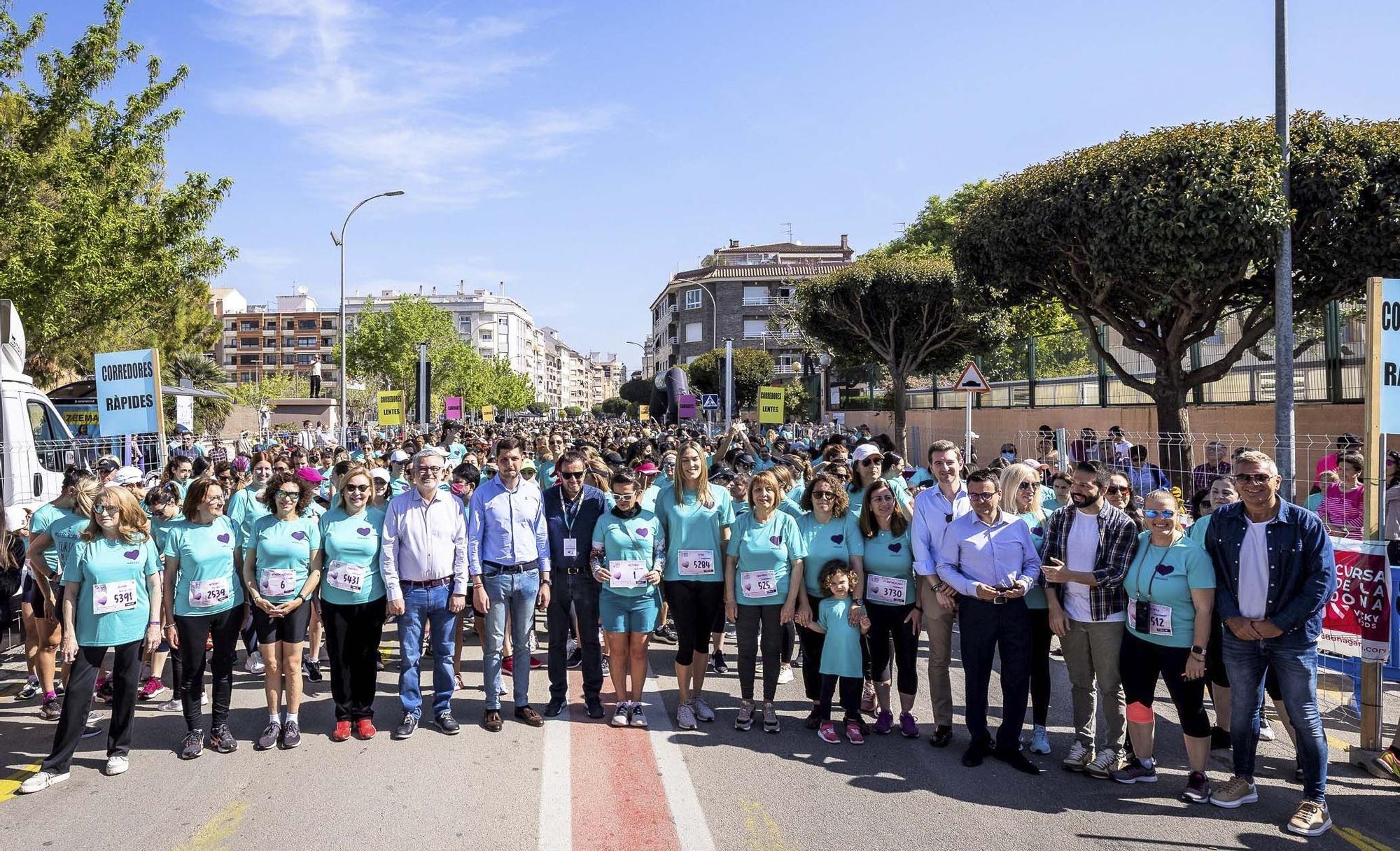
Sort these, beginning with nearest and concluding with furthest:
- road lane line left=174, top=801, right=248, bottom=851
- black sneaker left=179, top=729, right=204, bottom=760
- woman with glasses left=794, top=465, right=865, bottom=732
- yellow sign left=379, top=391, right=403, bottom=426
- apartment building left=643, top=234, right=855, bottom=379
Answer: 1. road lane line left=174, top=801, right=248, bottom=851
2. black sneaker left=179, top=729, right=204, bottom=760
3. woman with glasses left=794, top=465, right=865, bottom=732
4. yellow sign left=379, top=391, right=403, bottom=426
5. apartment building left=643, top=234, right=855, bottom=379

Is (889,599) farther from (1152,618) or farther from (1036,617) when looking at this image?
(1152,618)

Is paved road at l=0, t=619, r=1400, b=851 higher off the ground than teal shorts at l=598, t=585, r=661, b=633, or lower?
A: lower

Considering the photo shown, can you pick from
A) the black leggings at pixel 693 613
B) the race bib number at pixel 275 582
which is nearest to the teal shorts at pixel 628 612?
the black leggings at pixel 693 613

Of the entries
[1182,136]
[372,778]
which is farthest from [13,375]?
[1182,136]

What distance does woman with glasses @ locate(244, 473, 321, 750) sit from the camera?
612 cm

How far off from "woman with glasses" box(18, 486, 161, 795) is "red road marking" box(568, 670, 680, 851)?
8.84 feet

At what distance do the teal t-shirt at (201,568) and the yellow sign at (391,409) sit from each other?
19.0 m

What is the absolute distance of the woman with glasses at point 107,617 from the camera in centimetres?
555

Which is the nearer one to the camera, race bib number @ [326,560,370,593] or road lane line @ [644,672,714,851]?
road lane line @ [644,672,714,851]

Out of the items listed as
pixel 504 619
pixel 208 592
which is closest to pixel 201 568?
pixel 208 592

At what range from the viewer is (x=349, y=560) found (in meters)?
6.24

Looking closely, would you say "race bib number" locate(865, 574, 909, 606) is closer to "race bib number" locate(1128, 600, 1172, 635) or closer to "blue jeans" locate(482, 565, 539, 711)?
"race bib number" locate(1128, 600, 1172, 635)

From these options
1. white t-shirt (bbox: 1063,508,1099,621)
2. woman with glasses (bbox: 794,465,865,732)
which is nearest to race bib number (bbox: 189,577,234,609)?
woman with glasses (bbox: 794,465,865,732)

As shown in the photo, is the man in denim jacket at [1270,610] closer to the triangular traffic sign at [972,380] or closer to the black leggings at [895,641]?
the black leggings at [895,641]
